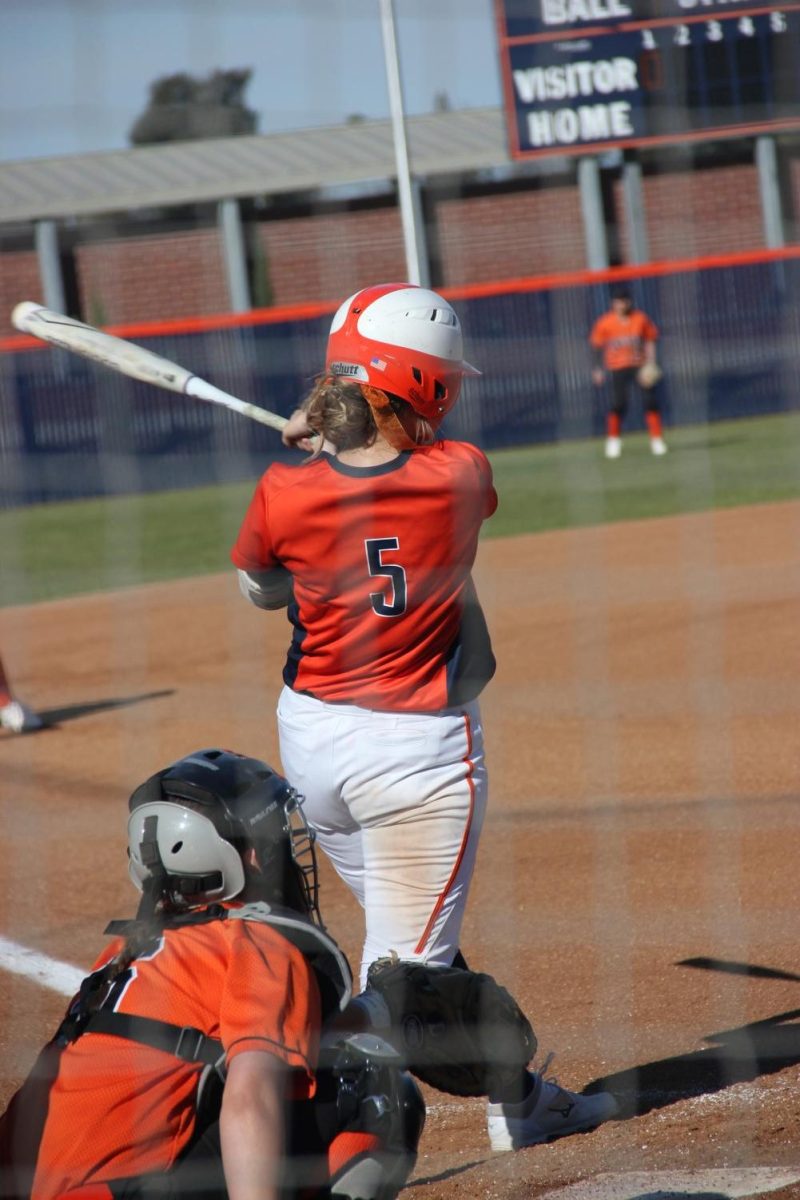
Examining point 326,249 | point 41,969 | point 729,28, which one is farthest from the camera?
point 326,249

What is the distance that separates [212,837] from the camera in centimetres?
224

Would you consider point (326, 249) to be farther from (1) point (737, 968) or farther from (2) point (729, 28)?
(1) point (737, 968)

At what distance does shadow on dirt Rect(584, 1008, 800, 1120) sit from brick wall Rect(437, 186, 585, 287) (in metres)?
21.4

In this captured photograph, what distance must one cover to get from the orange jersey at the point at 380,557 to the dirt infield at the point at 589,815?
103 cm

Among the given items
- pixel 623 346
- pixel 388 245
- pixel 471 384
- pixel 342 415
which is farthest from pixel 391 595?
pixel 388 245

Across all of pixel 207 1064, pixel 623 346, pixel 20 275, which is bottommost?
pixel 207 1064

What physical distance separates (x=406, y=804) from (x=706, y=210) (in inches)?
897

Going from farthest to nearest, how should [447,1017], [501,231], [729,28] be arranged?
[501,231]
[729,28]
[447,1017]

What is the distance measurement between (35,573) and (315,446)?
10384 mm

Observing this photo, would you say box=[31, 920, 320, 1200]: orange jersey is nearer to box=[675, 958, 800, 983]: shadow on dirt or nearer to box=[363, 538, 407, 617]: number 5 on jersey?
box=[363, 538, 407, 617]: number 5 on jersey

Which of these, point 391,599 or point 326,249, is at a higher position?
point 326,249

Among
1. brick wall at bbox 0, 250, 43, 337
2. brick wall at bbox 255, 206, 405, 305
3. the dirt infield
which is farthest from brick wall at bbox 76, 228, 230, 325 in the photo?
the dirt infield

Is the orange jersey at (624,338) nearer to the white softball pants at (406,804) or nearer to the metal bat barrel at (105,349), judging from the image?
the metal bat barrel at (105,349)

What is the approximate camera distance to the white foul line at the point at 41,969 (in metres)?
4.15
